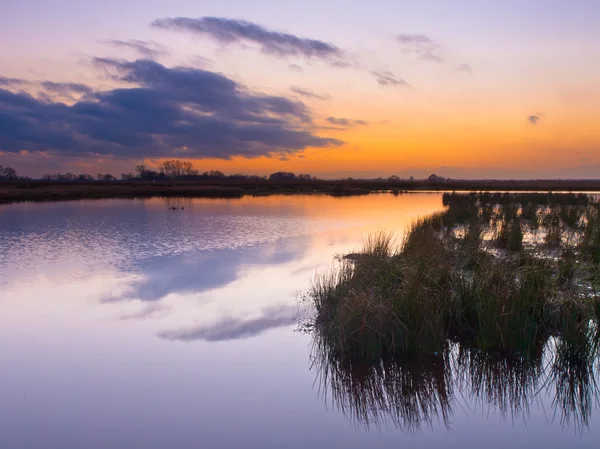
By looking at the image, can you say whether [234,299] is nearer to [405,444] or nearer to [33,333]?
[33,333]

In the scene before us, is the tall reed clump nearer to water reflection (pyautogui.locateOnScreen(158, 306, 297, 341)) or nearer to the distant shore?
water reflection (pyautogui.locateOnScreen(158, 306, 297, 341))

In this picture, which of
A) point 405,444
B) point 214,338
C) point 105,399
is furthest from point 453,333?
point 105,399

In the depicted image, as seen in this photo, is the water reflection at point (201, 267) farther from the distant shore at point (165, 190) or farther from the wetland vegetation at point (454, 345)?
the distant shore at point (165, 190)

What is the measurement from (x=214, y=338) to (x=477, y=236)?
7195 millimetres

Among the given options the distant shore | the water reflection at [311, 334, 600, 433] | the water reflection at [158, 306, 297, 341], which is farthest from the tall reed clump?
the distant shore

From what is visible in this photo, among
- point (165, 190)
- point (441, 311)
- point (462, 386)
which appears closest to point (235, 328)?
point (441, 311)

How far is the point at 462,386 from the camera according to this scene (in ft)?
16.3

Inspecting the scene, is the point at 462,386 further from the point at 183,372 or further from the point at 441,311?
the point at 183,372

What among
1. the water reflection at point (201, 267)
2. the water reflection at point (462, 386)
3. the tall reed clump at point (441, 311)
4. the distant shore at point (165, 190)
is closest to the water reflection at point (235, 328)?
the tall reed clump at point (441, 311)

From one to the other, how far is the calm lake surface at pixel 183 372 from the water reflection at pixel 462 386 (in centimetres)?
4

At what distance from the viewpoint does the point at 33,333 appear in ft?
23.1

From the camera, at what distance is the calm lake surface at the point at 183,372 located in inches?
167

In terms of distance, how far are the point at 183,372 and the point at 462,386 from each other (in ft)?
11.1

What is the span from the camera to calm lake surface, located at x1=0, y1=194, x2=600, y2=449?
4.25 meters
